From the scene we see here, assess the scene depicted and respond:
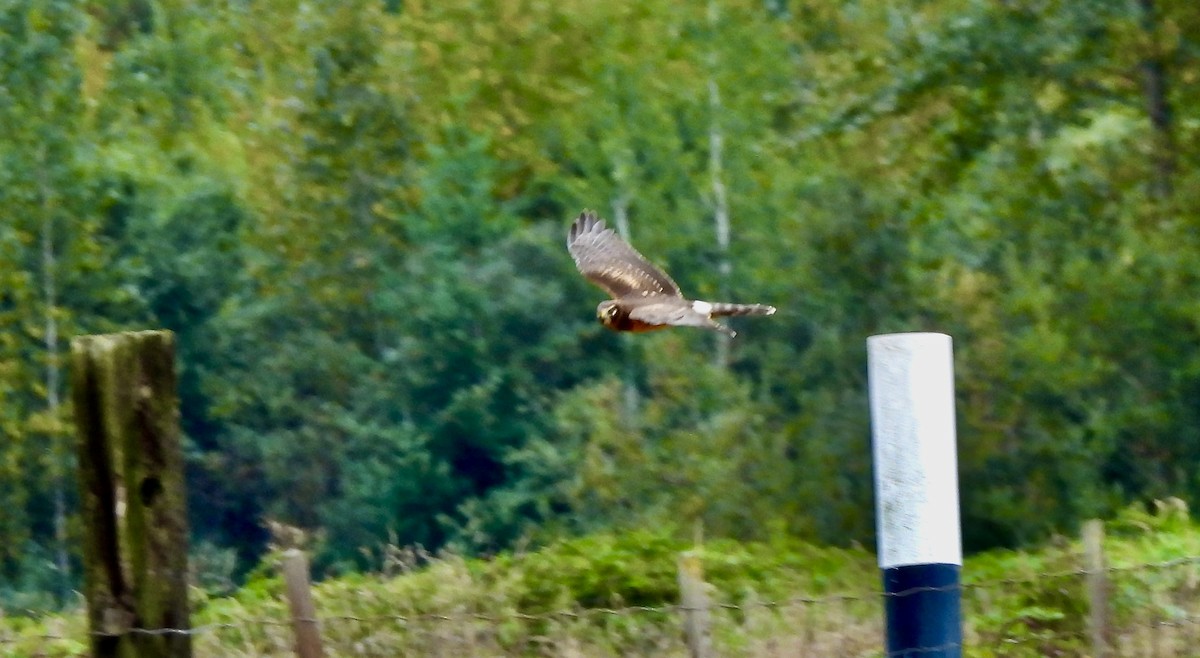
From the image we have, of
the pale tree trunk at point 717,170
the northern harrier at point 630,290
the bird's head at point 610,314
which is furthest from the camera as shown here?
the pale tree trunk at point 717,170

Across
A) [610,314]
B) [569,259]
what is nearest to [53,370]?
[569,259]

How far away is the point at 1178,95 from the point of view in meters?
18.4

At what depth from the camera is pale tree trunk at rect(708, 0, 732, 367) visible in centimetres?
2712

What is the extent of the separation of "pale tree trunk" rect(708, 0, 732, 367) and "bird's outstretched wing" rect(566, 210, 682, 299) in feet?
61.7

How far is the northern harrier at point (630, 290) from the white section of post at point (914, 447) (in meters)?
2.25

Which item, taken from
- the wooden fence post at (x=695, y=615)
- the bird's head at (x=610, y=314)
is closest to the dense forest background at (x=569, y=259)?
the bird's head at (x=610, y=314)

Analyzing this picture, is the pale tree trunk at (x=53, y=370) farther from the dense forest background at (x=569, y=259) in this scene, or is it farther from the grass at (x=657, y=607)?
the grass at (x=657, y=607)

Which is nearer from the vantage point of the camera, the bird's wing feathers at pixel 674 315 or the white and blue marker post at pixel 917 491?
the white and blue marker post at pixel 917 491

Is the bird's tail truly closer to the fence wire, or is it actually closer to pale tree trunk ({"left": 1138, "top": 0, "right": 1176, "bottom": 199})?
the fence wire

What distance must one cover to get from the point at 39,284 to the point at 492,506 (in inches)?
272

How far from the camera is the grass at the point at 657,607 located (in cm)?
578

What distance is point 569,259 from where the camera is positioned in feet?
86.4

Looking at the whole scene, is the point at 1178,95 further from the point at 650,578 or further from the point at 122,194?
the point at 122,194

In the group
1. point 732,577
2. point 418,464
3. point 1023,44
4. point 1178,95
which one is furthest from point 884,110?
point 418,464
